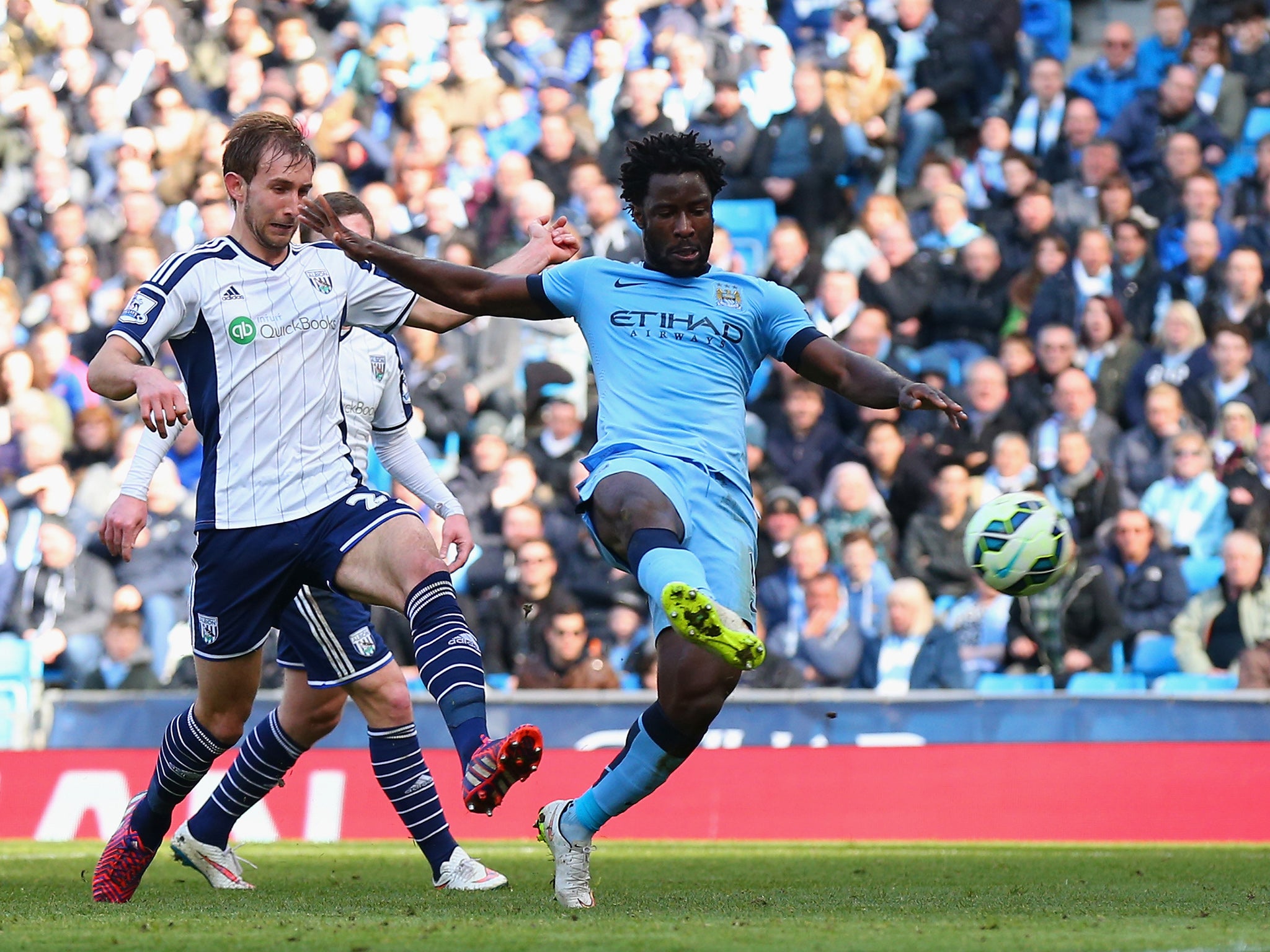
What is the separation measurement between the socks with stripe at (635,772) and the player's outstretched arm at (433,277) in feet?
5.04

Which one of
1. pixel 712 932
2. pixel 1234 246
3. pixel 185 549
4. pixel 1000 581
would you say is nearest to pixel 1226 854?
pixel 1000 581

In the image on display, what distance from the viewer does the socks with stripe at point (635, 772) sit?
6086 mm

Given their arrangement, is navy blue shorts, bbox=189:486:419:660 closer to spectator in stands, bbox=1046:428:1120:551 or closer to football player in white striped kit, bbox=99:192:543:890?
football player in white striped kit, bbox=99:192:543:890

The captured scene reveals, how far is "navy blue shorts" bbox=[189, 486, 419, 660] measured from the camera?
256 inches

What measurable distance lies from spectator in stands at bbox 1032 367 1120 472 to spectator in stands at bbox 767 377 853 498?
1.40m

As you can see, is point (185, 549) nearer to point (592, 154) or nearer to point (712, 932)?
point (592, 154)

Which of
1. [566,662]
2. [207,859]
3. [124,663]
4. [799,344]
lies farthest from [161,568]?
[799,344]

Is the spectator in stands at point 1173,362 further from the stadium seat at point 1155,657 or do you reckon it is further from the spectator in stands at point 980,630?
the spectator in stands at point 980,630

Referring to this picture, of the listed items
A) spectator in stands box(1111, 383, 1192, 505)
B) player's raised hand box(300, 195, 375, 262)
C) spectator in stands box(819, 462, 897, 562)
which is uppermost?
player's raised hand box(300, 195, 375, 262)

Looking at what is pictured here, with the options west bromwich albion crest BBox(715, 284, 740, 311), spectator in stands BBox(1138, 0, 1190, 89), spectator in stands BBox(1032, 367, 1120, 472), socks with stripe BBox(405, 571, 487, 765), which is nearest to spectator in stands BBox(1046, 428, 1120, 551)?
spectator in stands BBox(1032, 367, 1120, 472)

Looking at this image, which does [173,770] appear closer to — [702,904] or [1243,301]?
[702,904]

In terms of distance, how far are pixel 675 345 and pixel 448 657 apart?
1369mm

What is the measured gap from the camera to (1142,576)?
12.1 m

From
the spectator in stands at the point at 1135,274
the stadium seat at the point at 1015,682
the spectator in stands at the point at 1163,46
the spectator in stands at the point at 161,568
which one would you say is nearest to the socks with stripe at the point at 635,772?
the stadium seat at the point at 1015,682
